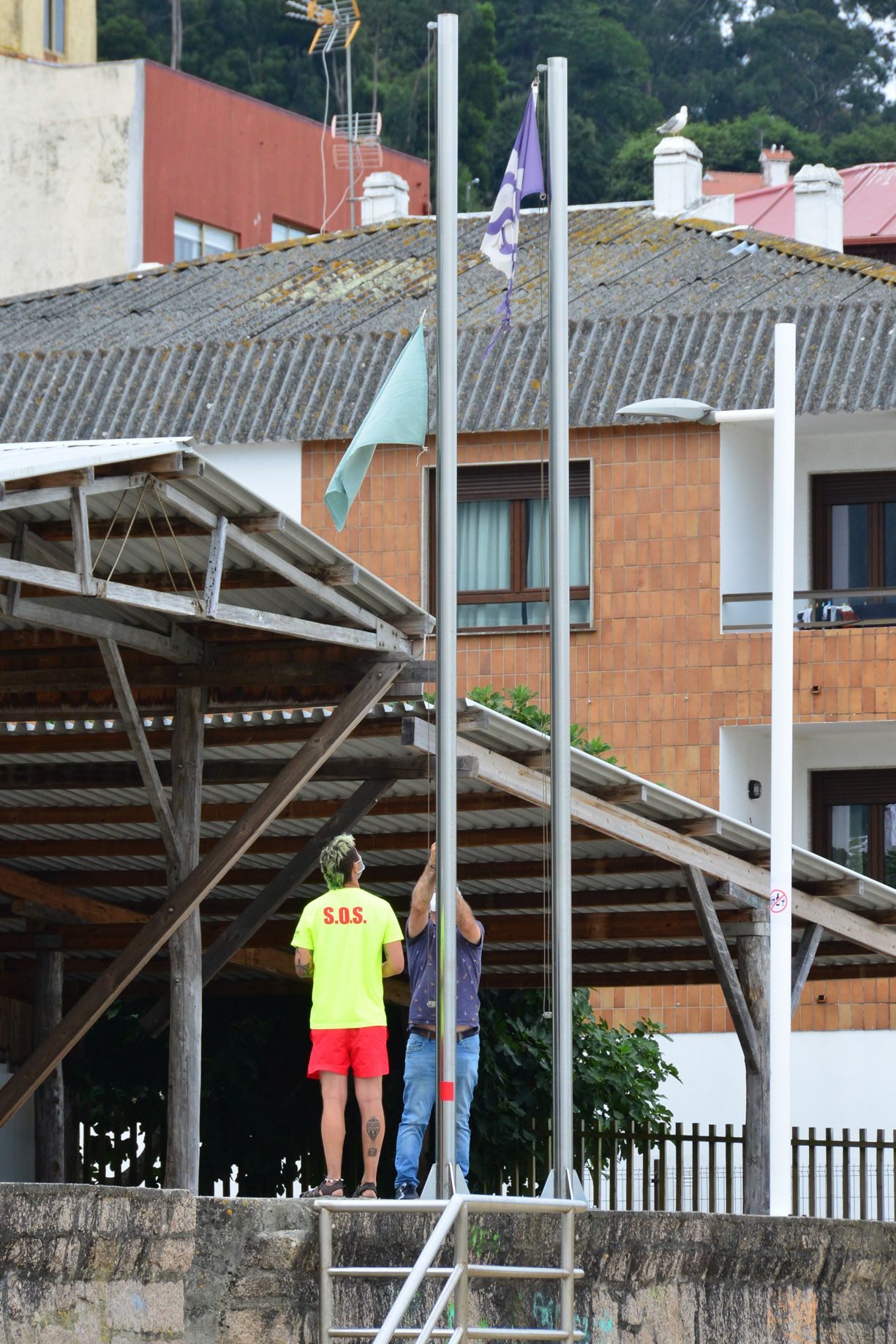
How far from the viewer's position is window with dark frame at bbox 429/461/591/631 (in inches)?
1017

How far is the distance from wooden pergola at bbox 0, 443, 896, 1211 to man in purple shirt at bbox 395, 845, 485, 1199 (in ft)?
5.15

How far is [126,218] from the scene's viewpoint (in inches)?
1620

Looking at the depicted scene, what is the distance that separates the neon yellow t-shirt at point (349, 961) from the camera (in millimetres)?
11766

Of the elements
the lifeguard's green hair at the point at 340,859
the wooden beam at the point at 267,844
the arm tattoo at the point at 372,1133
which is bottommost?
the arm tattoo at the point at 372,1133

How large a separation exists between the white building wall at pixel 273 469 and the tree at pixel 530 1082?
822 centimetres

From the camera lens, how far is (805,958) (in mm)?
16953

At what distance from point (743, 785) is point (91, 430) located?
770cm

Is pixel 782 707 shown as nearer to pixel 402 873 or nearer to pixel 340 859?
pixel 340 859

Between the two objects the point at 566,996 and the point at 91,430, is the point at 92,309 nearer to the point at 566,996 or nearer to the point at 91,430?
the point at 91,430

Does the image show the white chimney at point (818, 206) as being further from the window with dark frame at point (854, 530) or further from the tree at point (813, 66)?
the tree at point (813, 66)

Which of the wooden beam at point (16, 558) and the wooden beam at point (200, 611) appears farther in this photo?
the wooden beam at point (16, 558)

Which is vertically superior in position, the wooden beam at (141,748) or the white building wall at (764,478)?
the white building wall at (764,478)

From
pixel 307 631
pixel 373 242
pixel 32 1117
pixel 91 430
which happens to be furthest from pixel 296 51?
pixel 307 631

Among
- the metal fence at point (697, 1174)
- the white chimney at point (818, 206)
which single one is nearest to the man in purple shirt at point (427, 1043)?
the metal fence at point (697, 1174)
